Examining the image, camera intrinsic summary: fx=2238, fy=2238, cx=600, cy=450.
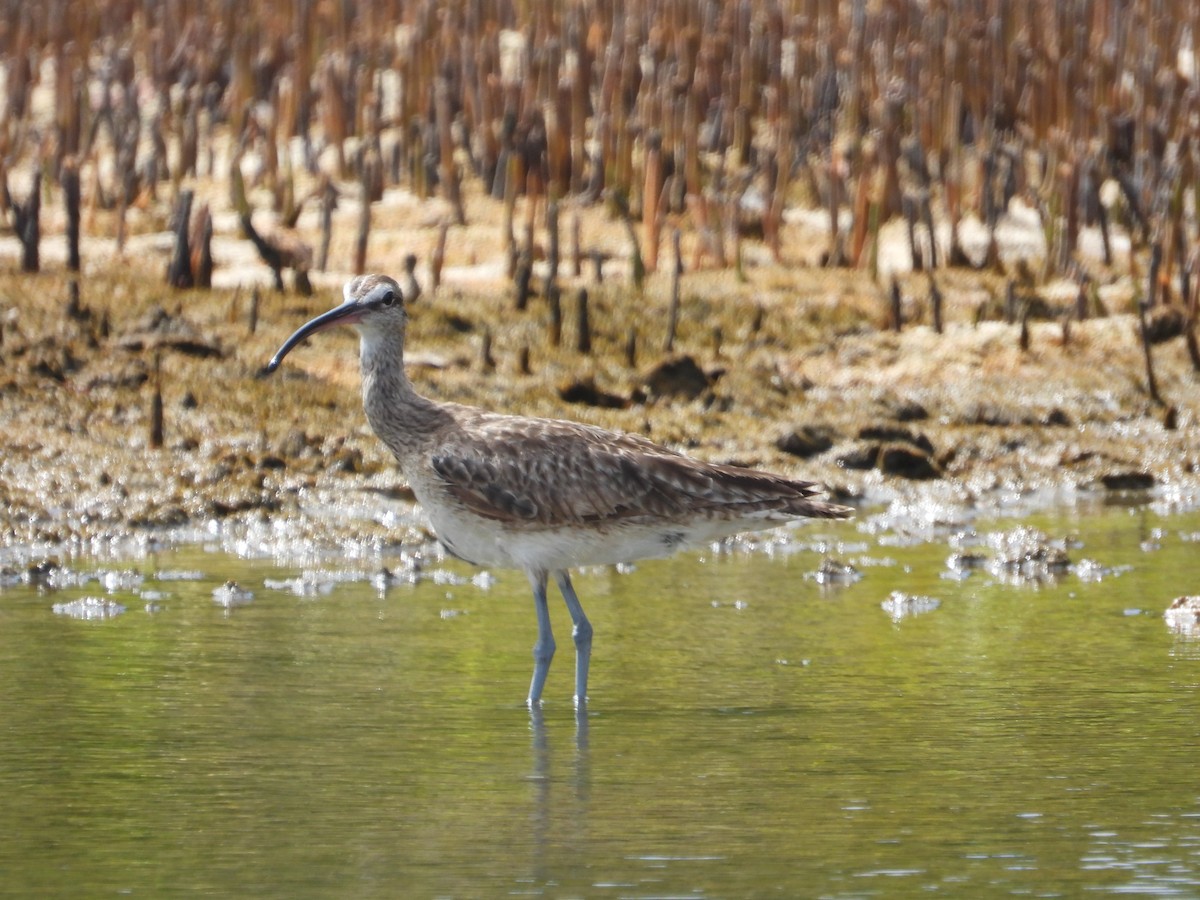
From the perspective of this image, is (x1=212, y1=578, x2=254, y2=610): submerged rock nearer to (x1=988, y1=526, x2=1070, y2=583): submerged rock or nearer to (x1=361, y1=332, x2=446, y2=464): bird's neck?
(x1=361, y1=332, x2=446, y2=464): bird's neck

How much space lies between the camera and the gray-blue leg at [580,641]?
796cm

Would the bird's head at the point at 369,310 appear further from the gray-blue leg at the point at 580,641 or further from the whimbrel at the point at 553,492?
the gray-blue leg at the point at 580,641

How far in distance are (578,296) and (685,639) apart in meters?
5.87

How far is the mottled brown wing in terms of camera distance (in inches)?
326

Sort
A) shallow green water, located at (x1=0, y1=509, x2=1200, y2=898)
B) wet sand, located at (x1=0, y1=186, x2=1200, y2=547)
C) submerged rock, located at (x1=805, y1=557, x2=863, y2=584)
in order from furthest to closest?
1. wet sand, located at (x1=0, y1=186, x2=1200, y2=547)
2. submerged rock, located at (x1=805, y1=557, x2=863, y2=584)
3. shallow green water, located at (x1=0, y1=509, x2=1200, y2=898)

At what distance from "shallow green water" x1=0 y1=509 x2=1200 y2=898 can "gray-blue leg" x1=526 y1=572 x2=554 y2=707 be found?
123mm

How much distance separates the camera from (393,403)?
8.70m

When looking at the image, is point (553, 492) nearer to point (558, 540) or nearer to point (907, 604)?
point (558, 540)

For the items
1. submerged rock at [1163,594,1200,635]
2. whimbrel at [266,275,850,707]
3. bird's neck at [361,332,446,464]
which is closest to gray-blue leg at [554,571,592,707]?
whimbrel at [266,275,850,707]

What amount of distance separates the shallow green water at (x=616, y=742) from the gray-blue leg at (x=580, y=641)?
0.29 feet

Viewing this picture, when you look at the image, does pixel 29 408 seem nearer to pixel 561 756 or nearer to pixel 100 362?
pixel 100 362

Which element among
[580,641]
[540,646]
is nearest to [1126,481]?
→ [580,641]

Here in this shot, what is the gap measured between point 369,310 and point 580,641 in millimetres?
1616

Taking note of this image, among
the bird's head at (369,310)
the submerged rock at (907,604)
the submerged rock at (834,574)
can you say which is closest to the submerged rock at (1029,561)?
the submerged rock at (834,574)
